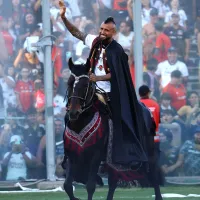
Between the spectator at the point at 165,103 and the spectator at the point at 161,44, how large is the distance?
2.51ft

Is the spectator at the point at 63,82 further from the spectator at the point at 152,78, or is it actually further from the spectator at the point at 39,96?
the spectator at the point at 152,78

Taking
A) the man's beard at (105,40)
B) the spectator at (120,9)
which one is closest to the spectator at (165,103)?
the spectator at (120,9)

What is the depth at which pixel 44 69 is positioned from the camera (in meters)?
19.1

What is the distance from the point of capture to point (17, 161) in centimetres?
1920

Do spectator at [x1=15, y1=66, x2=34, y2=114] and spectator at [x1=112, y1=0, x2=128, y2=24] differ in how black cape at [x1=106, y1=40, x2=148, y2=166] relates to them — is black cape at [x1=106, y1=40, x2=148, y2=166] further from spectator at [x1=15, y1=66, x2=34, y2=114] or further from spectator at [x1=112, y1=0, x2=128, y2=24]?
spectator at [x1=112, y1=0, x2=128, y2=24]

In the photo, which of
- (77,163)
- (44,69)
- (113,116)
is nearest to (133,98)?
(113,116)

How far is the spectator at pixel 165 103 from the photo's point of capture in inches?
775

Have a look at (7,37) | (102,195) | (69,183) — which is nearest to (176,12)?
(7,37)

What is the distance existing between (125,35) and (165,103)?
1695mm

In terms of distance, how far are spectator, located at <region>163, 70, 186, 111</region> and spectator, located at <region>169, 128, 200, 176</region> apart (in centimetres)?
70

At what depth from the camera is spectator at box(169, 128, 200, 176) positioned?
19.5m

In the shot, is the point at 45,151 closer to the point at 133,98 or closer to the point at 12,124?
the point at 12,124

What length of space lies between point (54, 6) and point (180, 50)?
9.54 feet

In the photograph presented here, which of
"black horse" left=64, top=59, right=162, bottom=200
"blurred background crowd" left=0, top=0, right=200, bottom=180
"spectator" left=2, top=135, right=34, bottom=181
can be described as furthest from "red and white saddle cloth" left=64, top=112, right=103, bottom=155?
"spectator" left=2, top=135, right=34, bottom=181
